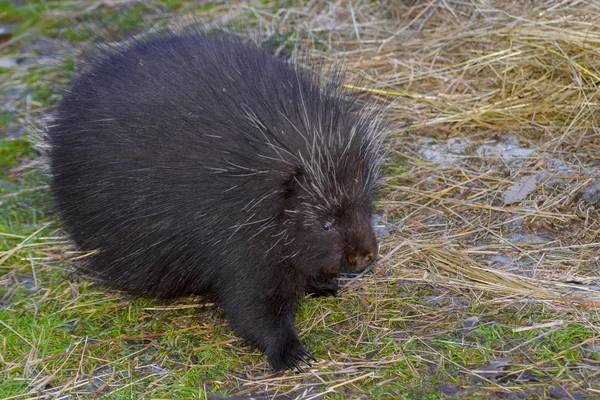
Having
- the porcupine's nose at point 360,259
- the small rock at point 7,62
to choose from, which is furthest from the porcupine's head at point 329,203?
the small rock at point 7,62

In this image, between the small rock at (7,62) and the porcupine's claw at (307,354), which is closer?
the porcupine's claw at (307,354)

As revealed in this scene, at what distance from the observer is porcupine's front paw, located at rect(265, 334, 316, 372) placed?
3.60 m

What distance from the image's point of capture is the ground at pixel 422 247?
11.5 feet

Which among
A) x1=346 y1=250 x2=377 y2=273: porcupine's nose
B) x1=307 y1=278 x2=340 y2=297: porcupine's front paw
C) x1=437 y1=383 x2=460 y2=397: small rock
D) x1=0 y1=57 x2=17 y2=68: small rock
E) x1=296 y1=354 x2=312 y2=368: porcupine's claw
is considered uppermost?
x1=346 y1=250 x2=377 y2=273: porcupine's nose

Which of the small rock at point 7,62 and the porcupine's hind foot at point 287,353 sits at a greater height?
the small rock at point 7,62

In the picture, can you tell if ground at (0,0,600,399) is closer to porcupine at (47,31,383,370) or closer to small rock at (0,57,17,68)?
small rock at (0,57,17,68)

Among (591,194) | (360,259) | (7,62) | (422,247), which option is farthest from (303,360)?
(7,62)

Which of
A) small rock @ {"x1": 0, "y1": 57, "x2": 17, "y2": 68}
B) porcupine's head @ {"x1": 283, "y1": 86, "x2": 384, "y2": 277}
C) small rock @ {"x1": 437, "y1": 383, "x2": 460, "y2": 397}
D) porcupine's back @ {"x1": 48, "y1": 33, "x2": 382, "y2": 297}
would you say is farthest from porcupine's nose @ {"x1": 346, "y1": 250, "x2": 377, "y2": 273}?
small rock @ {"x1": 0, "y1": 57, "x2": 17, "y2": 68}

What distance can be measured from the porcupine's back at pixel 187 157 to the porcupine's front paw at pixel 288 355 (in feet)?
1.30

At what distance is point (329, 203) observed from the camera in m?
3.56

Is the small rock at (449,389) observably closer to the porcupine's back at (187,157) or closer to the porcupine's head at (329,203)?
the porcupine's head at (329,203)

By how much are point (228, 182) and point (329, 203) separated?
17.9 inches

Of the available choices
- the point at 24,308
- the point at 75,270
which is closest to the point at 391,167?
the point at 75,270

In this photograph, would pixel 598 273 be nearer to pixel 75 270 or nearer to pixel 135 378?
pixel 135 378
